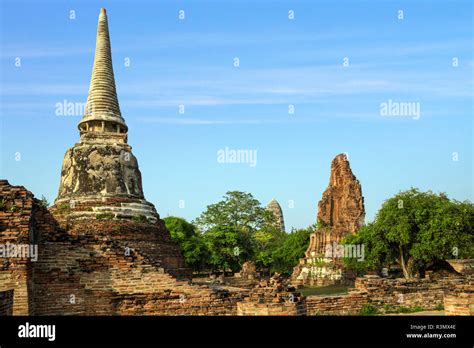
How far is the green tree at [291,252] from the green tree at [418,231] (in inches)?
902

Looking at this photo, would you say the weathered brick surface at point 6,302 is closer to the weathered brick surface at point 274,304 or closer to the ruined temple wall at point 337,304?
the weathered brick surface at point 274,304

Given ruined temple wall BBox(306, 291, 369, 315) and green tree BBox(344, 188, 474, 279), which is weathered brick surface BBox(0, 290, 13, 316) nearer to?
ruined temple wall BBox(306, 291, 369, 315)

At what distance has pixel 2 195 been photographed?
1247cm

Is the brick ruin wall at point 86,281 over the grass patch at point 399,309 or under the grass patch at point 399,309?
over

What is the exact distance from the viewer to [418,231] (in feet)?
91.5

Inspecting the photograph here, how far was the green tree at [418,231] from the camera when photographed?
1035 inches

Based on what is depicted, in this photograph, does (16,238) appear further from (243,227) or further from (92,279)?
(243,227)

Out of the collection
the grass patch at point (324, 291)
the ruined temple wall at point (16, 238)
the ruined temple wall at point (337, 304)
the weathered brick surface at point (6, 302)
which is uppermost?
the ruined temple wall at point (16, 238)

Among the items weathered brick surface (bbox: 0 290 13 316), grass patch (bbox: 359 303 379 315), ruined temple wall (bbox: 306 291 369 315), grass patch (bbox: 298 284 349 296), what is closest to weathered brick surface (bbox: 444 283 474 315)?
ruined temple wall (bbox: 306 291 369 315)

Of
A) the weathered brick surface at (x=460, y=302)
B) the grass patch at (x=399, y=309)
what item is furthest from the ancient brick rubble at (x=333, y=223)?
the weathered brick surface at (x=460, y=302)

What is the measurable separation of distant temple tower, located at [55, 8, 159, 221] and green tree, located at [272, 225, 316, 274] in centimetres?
3102

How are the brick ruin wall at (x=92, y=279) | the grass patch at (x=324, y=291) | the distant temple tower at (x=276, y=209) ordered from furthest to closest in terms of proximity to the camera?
the distant temple tower at (x=276, y=209) → the grass patch at (x=324, y=291) → the brick ruin wall at (x=92, y=279)
